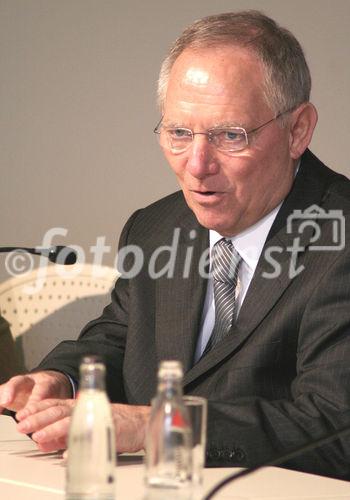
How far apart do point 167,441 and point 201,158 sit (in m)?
1.14

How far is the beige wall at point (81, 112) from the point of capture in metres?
4.27

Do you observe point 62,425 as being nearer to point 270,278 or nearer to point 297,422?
point 297,422

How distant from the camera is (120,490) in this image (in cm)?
178

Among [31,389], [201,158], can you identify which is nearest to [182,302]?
[201,158]

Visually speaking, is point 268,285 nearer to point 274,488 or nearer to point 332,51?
point 274,488

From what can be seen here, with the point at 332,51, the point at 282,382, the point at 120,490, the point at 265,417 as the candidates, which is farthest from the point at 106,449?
the point at 332,51

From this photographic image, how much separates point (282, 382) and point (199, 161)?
552mm

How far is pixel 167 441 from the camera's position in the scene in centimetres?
149

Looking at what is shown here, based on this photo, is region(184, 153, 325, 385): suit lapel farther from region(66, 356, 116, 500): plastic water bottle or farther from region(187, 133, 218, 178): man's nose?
region(66, 356, 116, 500): plastic water bottle

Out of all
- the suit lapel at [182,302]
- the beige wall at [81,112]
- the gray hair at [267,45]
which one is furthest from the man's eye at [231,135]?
the beige wall at [81,112]

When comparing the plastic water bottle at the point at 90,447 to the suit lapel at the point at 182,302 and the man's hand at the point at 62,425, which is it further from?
the suit lapel at the point at 182,302

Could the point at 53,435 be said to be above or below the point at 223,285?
below

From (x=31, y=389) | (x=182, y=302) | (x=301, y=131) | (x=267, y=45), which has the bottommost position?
(x=31, y=389)

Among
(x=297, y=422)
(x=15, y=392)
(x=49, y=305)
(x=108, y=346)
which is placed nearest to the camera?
(x=297, y=422)
